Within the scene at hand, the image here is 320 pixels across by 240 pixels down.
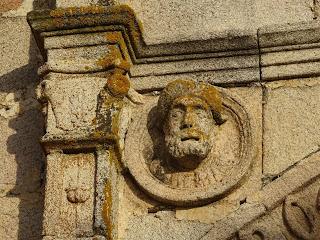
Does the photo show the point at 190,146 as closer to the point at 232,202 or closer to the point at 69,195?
the point at 232,202

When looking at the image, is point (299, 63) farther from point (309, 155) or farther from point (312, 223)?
point (312, 223)

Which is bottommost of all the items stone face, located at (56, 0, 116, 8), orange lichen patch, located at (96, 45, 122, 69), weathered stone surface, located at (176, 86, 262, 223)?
weathered stone surface, located at (176, 86, 262, 223)

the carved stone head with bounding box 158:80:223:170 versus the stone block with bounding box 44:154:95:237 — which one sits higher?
the carved stone head with bounding box 158:80:223:170

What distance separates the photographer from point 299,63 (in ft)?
15.9

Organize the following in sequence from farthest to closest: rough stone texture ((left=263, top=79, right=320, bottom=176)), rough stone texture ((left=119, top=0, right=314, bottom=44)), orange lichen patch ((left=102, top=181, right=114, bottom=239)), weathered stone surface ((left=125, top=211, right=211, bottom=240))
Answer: rough stone texture ((left=119, top=0, right=314, bottom=44))
rough stone texture ((left=263, top=79, right=320, bottom=176))
weathered stone surface ((left=125, top=211, right=211, bottom=240))
orange lichen patch ((left=102, top=181, right=114, bottom=239))

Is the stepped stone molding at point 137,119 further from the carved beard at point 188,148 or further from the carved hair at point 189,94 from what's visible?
the carved beard at point 188,148

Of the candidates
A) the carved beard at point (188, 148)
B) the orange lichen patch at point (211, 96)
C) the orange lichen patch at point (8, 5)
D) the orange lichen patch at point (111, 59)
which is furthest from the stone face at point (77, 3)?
the carved beard at point (188, 148)

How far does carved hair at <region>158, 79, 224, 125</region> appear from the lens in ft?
15.5

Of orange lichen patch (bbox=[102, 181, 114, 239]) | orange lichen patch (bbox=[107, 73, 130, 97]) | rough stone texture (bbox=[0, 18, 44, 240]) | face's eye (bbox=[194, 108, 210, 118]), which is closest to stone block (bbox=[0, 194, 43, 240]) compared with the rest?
rough stone texture (bbox=[0, 18, 44, 240])

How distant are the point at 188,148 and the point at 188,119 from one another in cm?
13

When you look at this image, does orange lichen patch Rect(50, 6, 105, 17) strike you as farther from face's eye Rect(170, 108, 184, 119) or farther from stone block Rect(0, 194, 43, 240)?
stone block Rect(0, 194, 43, 240)

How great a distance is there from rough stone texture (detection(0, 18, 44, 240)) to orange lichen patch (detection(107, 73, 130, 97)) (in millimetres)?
555

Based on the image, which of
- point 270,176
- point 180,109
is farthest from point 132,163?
point 270,176

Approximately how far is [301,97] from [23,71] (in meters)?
1.52
